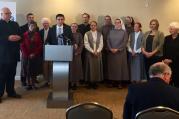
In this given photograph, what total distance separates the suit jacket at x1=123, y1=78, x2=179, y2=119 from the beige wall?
18.2 feet

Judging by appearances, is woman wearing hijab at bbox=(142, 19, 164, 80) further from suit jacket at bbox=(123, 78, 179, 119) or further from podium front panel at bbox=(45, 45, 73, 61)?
suit jacket at bbox=(123, 78, 179, 119)

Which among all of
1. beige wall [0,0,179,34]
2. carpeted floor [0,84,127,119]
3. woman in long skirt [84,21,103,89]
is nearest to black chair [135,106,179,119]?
carpeted floor [0,84,127,119]

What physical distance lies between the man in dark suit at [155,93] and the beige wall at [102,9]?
5461 millimetres

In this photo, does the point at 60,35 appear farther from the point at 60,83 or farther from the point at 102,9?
the point at 102,9

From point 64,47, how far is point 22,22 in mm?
3083

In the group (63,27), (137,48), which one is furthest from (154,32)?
(63,27)

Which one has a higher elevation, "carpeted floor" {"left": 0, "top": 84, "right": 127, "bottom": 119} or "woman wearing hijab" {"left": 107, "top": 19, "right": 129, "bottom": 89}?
"woman wearing hijab" {"left": 107, "top": 19, "right": 129, "bottom": 89}

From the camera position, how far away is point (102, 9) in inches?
333

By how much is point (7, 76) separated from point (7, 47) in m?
0.56

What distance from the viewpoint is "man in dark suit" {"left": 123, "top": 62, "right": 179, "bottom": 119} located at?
2881 millimetres

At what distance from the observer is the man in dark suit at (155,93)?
113 inches

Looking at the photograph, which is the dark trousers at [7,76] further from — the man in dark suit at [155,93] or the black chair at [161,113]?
the black chair at [161,113]

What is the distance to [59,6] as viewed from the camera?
8.40 metres

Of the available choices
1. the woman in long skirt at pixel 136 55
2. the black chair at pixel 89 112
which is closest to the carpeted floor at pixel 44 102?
the woman in long skirt at pixel 136 55
